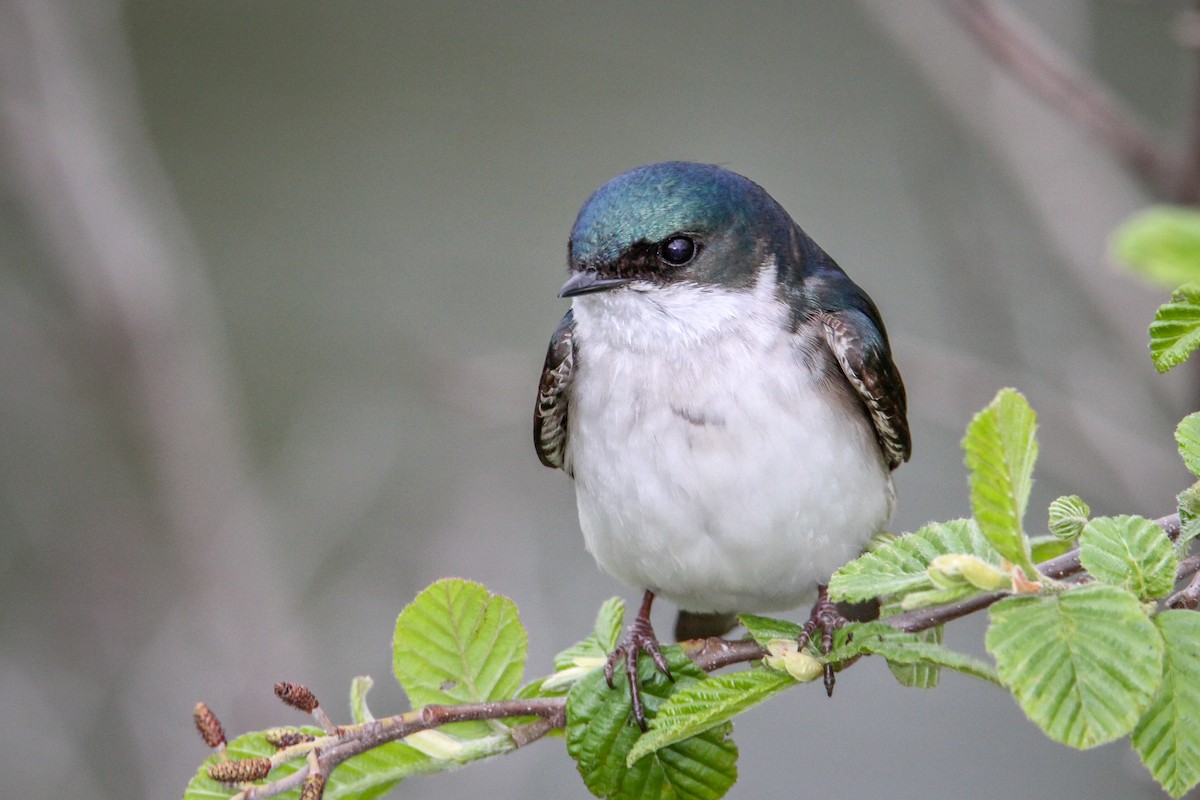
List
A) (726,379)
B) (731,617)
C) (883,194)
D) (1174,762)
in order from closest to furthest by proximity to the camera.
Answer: (1174,762) → (726,379) → (731,617) → (883,194)

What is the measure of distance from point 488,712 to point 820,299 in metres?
1.40

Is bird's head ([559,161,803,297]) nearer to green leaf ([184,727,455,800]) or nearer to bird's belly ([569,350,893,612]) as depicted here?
bird's belly ([569,350,893,612])

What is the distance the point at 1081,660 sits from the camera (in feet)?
3.69

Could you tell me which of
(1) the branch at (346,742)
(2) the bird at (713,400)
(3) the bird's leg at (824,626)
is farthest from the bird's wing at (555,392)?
(1) the branch at (346,742)

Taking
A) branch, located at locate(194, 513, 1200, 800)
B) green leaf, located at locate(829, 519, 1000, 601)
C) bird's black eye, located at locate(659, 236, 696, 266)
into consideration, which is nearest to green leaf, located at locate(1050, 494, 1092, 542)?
branch, located at locate(194, 513, 1200, 800)

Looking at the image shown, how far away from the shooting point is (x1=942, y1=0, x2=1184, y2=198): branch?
3.16 m

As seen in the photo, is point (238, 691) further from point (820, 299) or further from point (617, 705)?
point (617, 705)

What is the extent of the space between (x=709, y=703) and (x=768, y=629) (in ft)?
0.72

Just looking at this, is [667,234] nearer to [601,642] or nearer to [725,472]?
[725,472]

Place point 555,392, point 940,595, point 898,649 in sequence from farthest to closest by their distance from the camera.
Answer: point 555,392 → point 898,649 → point 940,595

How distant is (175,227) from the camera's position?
6496mm

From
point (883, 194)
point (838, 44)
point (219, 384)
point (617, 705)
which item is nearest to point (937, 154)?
point (883, 194)

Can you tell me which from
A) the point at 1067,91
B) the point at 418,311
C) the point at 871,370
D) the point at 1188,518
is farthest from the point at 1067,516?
the point at 418,311

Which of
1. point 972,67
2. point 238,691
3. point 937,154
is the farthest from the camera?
point 937,154
